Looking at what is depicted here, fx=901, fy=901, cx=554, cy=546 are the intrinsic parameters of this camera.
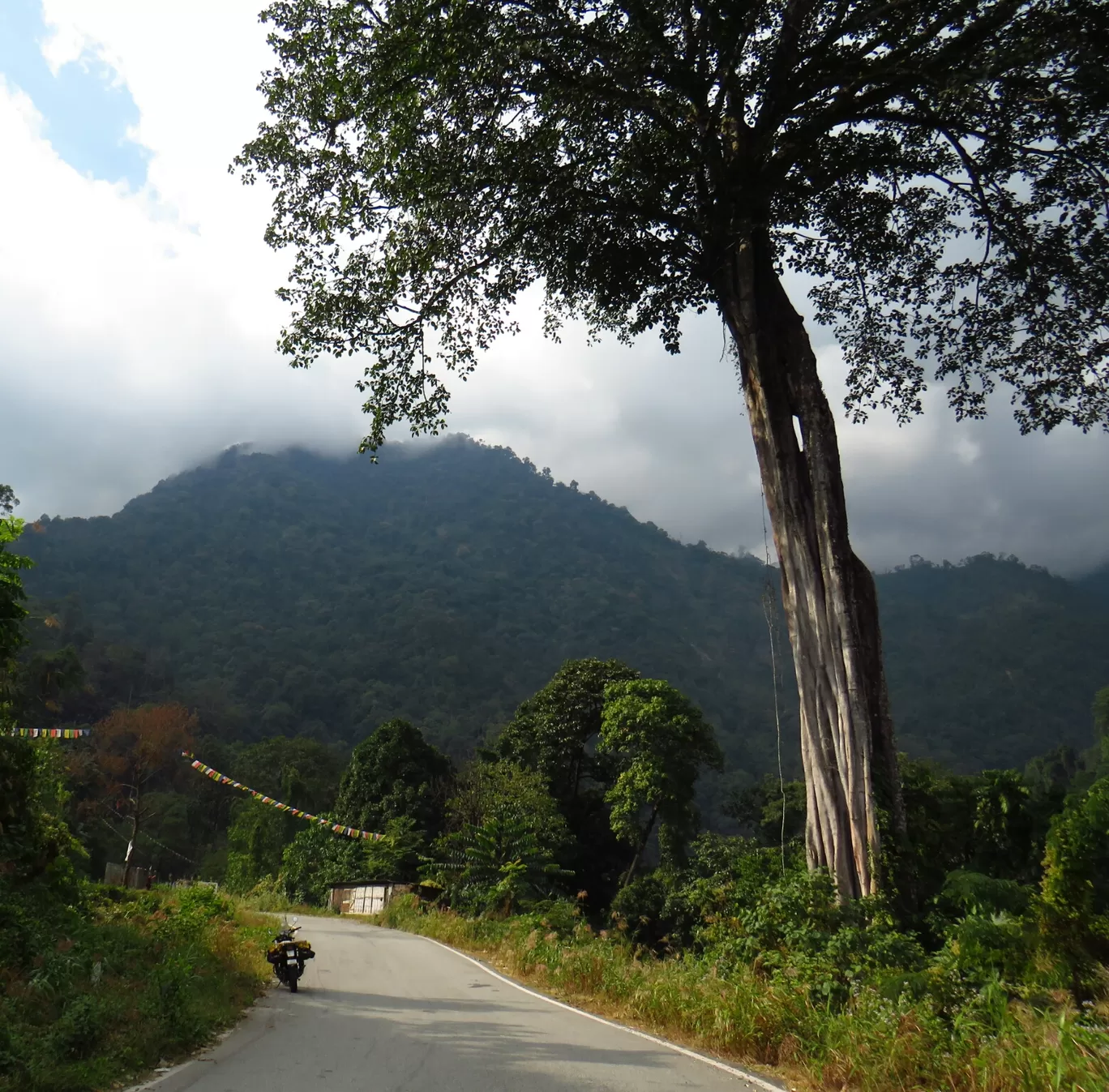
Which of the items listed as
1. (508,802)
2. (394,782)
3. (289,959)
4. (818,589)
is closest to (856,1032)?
(818,589)

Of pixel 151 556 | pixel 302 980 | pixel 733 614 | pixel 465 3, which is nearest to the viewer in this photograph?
pixel 465 3

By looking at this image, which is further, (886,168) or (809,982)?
(886,168)

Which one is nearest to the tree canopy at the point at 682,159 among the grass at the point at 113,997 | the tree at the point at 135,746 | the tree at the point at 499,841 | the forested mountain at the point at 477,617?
the grass at the point at 113,997

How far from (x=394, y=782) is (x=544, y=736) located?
783 cm

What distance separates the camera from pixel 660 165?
467 inches

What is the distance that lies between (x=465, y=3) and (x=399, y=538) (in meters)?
173

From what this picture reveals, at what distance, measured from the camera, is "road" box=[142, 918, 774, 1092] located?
6.33m

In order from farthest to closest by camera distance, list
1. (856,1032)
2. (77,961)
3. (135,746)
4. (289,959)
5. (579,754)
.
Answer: (135,746) → (579,754) → (289,959) → (77,961) → (856,1032)

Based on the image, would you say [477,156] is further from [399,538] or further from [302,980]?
[399,538]

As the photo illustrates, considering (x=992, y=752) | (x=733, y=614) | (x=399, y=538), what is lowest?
(x=992, y=752)

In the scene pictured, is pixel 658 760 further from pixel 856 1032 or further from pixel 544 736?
pixel 856 1032

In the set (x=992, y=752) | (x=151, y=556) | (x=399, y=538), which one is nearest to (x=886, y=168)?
(x=992, y=752)

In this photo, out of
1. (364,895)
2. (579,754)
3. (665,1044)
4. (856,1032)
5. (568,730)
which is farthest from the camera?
(579,754)

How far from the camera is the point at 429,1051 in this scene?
7.78 metres
